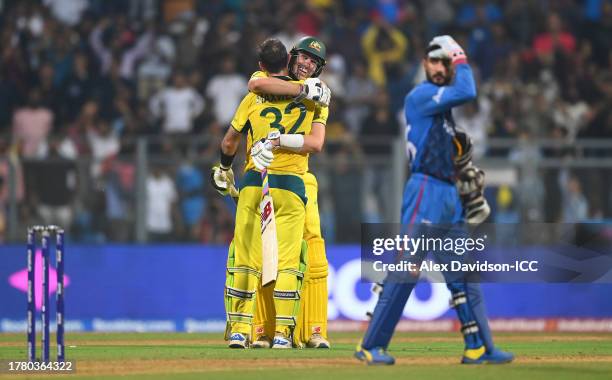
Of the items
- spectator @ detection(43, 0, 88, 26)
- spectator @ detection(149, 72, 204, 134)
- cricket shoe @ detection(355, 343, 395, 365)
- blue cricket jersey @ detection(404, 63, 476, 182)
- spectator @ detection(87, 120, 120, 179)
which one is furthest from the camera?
spectator @ detection(43, 0, 88, 26)

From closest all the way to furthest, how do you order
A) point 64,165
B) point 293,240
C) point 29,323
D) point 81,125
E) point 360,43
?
point 29,323, point 293,240, point 64,165, point 81,125, point 360,43

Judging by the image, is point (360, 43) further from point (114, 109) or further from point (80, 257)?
point (80, 257)

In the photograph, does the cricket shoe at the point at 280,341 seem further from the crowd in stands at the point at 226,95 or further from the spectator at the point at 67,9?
the spectator at the point at 67,9

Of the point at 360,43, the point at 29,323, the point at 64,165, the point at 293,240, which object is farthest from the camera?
the point at 360,43

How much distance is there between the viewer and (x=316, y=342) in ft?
39.4

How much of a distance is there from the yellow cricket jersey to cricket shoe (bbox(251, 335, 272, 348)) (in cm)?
161

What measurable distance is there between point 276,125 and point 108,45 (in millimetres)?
11833

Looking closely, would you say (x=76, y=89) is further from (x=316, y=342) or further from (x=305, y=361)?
(x=305, y=361)

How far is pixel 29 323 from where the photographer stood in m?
9.62

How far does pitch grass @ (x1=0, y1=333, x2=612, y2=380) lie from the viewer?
9.40 metres

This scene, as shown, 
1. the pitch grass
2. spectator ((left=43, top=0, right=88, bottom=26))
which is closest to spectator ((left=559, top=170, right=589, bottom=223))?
the pitch grass

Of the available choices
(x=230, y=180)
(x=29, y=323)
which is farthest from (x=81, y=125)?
(x=29, y=323)

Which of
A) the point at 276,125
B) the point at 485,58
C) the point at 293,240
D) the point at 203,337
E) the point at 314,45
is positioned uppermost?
the point at 485,58

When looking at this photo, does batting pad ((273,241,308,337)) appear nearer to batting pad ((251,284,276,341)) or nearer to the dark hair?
batting pad ((251,284,276,341))
